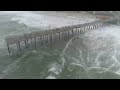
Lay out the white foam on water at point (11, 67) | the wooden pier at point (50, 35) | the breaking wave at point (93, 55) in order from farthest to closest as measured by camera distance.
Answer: the wooden pier at point (50, 35) < the breaking wave at point (93, 55) < the white foam on water at point (11, 67)

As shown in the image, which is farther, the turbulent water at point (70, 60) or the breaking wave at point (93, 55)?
the breaking wave at point (93, 55)

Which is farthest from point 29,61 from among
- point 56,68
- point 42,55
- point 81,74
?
point 81,74

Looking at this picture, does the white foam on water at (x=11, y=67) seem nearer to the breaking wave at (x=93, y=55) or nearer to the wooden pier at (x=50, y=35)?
the wooden pier at (x=50, y=35)

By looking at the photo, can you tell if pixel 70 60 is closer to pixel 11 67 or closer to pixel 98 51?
pixel 98 51

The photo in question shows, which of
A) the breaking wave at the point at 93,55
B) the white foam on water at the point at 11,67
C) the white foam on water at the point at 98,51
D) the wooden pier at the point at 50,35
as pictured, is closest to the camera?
the white foam on water at the point at 11,67

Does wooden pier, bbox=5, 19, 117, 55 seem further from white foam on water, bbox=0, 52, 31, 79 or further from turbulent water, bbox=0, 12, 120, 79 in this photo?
white foam on water, bbox=0, 52, 31, 79

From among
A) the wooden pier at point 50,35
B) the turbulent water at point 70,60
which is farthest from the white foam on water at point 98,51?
the wooden pier at point 50,35
